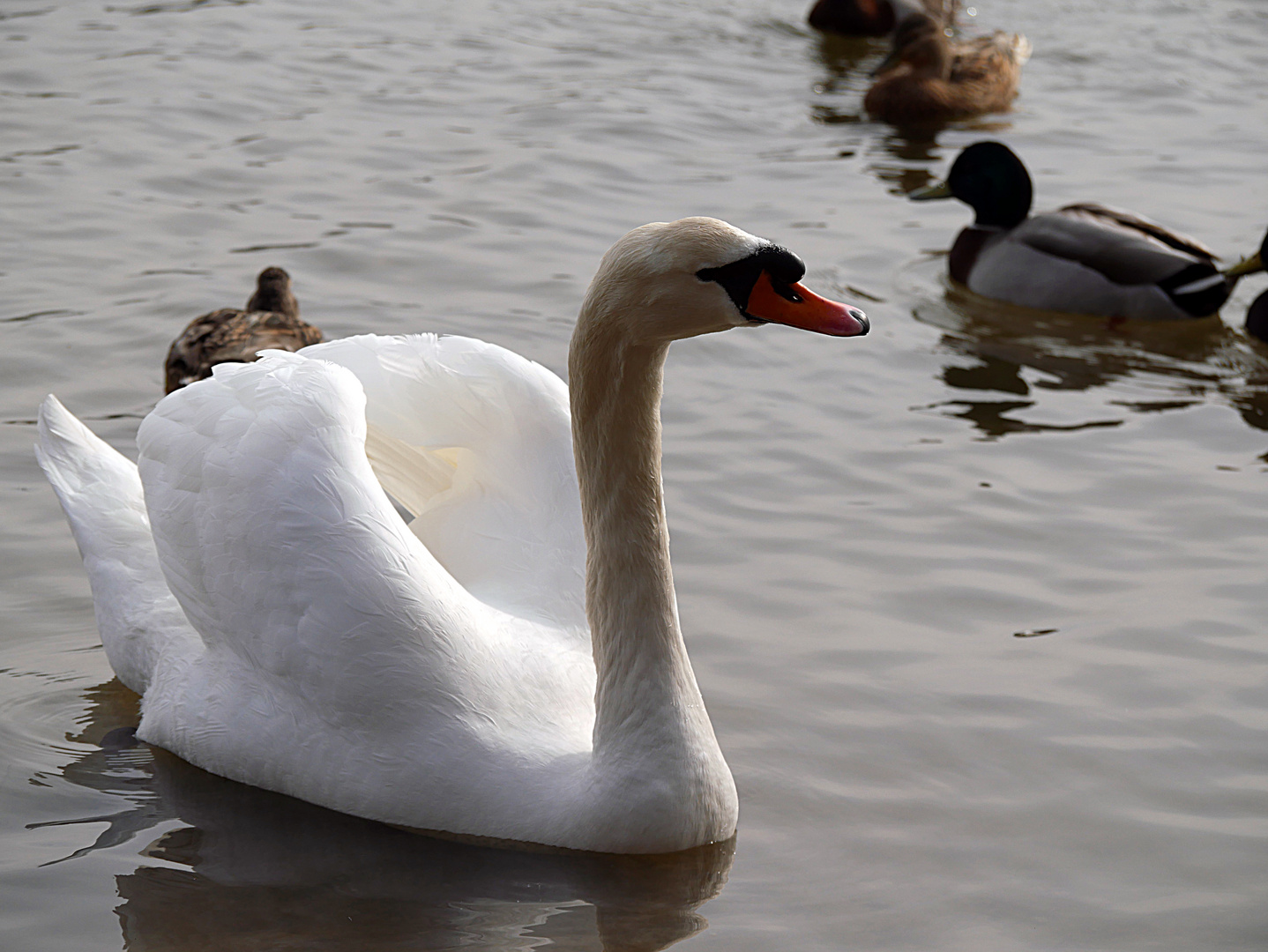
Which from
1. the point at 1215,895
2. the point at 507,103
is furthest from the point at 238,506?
the point at 507,103

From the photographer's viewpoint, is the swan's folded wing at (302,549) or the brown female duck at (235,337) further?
the brown female duck at (235,337)

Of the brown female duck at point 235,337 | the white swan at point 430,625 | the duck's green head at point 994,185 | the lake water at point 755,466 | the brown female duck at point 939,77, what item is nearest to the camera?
the white swan at point 430,625

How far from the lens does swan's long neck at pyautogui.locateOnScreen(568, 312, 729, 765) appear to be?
4109 millimetres

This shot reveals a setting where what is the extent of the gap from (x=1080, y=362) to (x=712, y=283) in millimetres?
5458

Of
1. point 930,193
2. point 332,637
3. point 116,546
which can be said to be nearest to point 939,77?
point 930,193

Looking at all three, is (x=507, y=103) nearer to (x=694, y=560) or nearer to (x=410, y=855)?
(x=694, y=560)

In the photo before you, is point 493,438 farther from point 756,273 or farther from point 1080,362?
point 1080,362

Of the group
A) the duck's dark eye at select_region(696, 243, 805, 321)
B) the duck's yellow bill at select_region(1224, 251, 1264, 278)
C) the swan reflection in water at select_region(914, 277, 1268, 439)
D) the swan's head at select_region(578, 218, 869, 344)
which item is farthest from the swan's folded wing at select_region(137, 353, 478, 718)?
the duck's yellow bill at select_region(1224, 251, 1264, 278)

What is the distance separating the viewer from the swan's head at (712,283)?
3.71 metres

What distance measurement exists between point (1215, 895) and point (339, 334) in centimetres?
499

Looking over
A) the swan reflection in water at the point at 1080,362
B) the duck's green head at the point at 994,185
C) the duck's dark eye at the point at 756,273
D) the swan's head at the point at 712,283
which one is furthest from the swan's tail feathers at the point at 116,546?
the duck's green head at the point at 994,185

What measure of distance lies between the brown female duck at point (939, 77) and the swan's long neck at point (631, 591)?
9.53 meters

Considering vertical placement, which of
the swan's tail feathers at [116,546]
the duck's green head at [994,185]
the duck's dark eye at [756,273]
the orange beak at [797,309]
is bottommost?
the swan's tail feathers at [116,546]

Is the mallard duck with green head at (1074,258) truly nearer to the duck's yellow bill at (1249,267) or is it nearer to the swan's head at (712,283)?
the duck's yellow bill at (1249,267)
